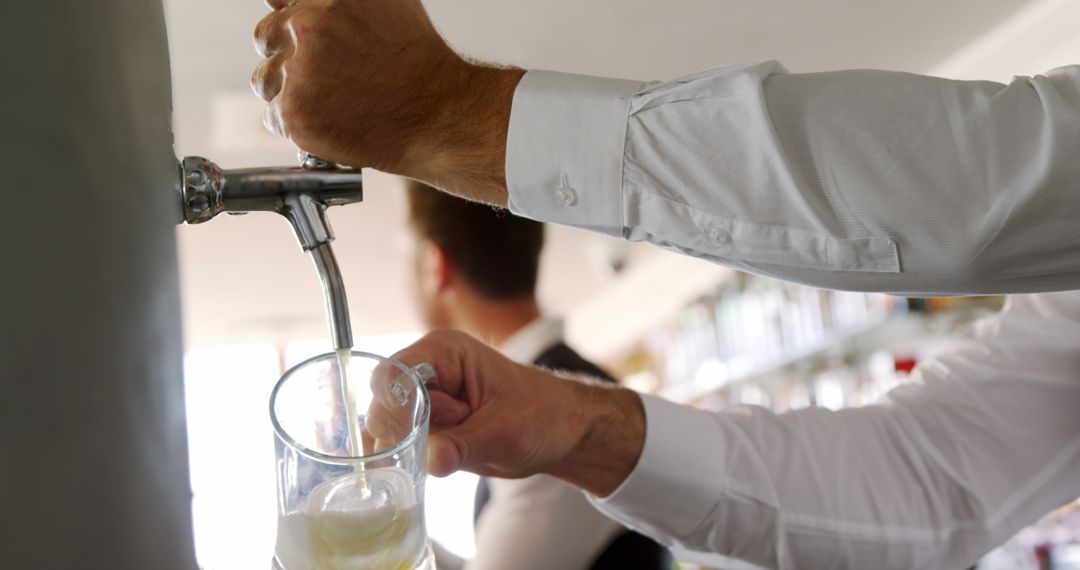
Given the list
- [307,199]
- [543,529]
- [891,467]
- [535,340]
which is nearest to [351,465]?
[307,199]

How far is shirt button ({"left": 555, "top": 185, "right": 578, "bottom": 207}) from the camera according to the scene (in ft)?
2.17

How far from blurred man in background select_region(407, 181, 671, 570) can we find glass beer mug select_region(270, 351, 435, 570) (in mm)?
755

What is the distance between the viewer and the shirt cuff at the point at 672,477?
99 cm

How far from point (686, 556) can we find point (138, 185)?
36.3 inches

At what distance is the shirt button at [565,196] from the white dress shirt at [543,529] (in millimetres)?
918

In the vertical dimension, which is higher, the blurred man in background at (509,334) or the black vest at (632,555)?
the blurred man in background at (509,334)

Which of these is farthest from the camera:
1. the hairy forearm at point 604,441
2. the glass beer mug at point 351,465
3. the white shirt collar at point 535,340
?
the white shirt collar at point 535,340

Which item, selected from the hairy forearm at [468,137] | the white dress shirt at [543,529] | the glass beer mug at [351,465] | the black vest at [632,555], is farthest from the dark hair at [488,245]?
the glass beer mug at [351,465]

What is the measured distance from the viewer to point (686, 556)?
111 cm

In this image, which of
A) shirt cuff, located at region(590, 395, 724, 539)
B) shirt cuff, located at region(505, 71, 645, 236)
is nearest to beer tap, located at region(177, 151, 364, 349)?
shirt cuff, located at region(505, 71, 645, 236)

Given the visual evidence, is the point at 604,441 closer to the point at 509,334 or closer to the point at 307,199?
the point at 307,199

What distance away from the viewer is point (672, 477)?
997 mm

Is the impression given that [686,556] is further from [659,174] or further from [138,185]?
[138,185]

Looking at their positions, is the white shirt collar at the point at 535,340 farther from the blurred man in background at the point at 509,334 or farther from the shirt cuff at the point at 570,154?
the shirt cuff at the point at 570,154
